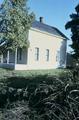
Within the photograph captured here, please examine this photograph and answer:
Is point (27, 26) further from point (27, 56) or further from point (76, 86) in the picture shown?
point (76, 86)

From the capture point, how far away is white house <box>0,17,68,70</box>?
3173cm

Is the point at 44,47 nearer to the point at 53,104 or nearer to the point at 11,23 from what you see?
the point at 11,23

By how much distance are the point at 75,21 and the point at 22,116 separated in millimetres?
28253

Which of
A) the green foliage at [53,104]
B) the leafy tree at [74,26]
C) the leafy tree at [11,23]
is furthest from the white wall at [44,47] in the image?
the green foliage at [53,104]

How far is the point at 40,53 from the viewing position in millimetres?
34812

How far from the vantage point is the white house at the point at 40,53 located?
31734 millimetres

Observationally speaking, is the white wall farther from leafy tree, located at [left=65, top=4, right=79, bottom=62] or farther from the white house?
leafy tree, located at [left=65, top=4, right=79, bottom=62]

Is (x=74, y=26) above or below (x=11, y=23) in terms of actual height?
above

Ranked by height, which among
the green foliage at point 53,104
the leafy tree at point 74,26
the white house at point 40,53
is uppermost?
the leafy tree at point 74,26

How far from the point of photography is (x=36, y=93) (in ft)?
29.7

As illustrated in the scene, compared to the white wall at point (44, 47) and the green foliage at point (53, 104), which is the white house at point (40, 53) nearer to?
the white wall at point (44, 47)

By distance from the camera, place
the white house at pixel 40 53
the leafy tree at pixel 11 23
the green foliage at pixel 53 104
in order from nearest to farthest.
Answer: the green foliage at pixel 53 104 < the leafy tree at pixel 11 23 < the white house at pixel 40 53

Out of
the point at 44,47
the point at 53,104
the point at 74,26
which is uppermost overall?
the point at 74,26

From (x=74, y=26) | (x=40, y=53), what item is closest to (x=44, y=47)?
(x=40, y=53)
